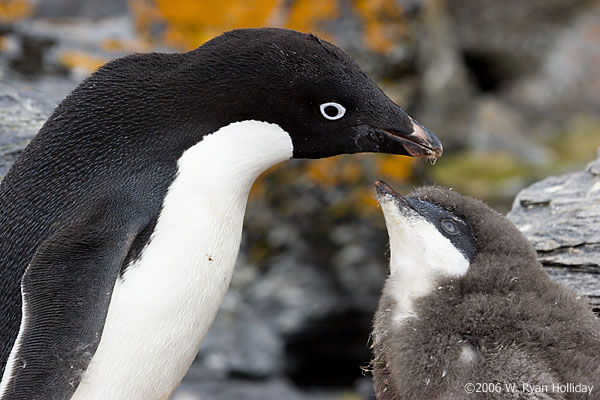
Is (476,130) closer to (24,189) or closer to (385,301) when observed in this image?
(385,301)

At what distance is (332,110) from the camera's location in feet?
7.72

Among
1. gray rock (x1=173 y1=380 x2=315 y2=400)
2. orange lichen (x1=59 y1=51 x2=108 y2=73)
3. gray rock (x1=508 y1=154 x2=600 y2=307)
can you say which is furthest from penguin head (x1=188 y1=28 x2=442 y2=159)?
orange lichen (x1=59 y1=51 x2=108 y2=73)

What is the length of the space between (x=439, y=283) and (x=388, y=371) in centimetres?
29

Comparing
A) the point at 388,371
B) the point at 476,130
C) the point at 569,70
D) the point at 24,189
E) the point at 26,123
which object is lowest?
the point at 388,371

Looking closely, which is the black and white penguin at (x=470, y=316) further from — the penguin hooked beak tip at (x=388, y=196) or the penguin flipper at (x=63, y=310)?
the penguin flipper at (x=63, y=310)

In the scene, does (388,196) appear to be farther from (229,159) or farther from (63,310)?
(63,310)

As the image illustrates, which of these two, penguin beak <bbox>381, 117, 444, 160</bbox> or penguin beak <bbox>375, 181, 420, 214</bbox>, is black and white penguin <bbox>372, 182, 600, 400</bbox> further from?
penguin beak <bbox>381, 117, 444, 160</bbox>

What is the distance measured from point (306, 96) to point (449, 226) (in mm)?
565

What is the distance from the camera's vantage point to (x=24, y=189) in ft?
7.32

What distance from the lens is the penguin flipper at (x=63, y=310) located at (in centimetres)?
205

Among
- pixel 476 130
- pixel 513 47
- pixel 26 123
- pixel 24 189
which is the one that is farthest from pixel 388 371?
pixel 513 47

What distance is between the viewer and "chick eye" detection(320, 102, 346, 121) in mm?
2342

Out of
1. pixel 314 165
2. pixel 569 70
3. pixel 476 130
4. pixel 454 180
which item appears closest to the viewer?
pixel 314 165

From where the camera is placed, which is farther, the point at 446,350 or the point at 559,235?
the point at 559,235
